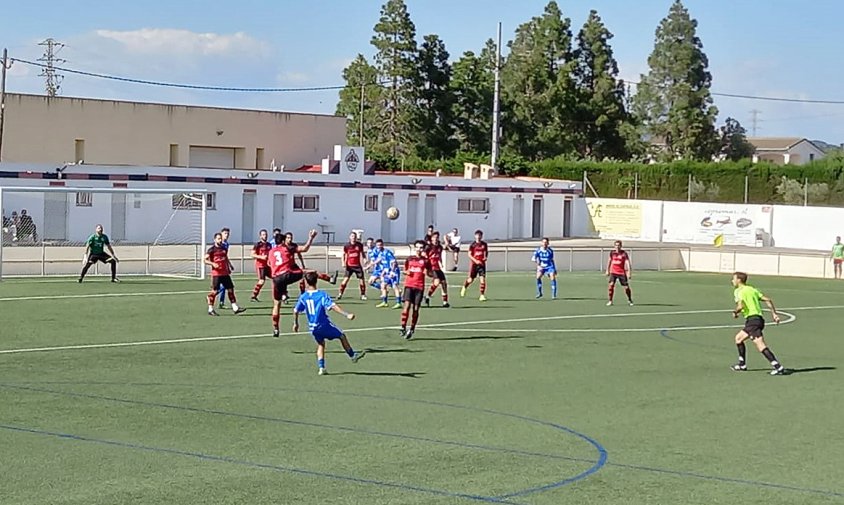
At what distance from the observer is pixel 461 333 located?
24094 millimetres

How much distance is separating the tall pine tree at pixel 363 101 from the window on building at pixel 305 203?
26.2 m

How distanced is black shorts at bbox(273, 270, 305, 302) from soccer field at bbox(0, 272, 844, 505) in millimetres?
840

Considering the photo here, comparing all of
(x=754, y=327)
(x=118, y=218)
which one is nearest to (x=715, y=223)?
(x=118, y=218)

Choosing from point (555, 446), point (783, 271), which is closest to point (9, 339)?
point (555, 446)

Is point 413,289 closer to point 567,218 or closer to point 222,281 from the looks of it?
point 222,281

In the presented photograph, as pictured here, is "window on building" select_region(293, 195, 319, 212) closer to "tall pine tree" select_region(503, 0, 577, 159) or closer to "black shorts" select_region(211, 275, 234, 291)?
"black shorts" select_region(211, 275, 234, 291)

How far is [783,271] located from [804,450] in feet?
119

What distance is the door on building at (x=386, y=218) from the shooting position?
2282 inches

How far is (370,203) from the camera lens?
5766 centimetres

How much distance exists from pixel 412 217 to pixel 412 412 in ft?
146

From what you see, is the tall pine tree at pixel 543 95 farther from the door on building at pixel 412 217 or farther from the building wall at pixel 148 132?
the door on building at pixel 412 217

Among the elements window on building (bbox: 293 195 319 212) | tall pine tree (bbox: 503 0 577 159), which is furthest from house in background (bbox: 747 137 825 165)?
window on building (bbox: 293 195 319 212)

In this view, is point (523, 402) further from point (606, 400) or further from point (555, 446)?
point (555, 446)

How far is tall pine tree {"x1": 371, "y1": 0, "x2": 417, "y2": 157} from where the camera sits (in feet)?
269
